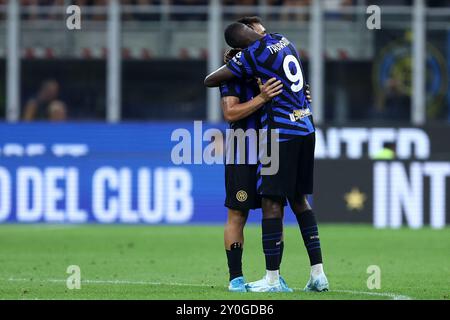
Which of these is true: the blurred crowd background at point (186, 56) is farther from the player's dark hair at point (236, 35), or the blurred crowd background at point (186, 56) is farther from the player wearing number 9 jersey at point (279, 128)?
the player wearing number 9 jersey at point (279, 128)

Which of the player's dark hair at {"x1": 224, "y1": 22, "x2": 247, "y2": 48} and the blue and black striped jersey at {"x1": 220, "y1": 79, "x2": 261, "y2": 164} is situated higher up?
the player's dark hair at {"x1": 224, "y1": 22, "x2": 247, "y2": 48}

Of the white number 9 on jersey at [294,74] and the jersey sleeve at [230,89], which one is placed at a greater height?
the white number 9 on jersey at [294,74]

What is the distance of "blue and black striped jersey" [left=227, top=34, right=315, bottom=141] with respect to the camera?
383 inches

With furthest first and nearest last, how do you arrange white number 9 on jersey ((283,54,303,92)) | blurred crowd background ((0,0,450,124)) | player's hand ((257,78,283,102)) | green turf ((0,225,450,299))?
blurred crowd background ((0,0,450,124)), green turf ((0,225,450,299)), white number 9 on jersey ((283,54,303,92)), player's hand ((257,78,283,102))

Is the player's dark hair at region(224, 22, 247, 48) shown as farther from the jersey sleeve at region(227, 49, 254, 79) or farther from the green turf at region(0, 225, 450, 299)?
the green turf at region(0, 225, 450, 299)

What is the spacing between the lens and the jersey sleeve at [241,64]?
9.72 m

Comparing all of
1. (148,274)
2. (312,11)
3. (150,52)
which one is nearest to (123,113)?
(150,52)

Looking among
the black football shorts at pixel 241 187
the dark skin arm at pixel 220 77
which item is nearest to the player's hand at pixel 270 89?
the dark skin arm at pixel 220 77

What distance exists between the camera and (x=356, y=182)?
1953 cm

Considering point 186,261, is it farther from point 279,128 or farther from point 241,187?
point 279,128

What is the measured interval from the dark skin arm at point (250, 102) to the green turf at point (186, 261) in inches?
56.2

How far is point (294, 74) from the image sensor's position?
32.2 feet

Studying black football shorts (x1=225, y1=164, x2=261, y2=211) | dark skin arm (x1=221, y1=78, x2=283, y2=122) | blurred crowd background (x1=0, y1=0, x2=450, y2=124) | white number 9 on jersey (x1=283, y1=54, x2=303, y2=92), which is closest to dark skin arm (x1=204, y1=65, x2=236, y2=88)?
dark skin arm (x1=221, y1=78, x2=283, y2=122)

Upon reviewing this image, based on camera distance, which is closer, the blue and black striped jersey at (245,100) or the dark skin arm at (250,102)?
the dark skin arm at (250,102)
